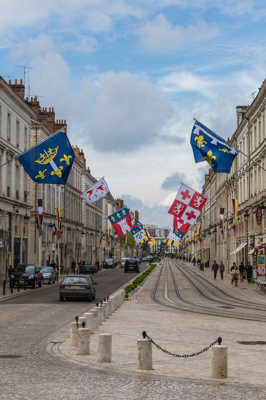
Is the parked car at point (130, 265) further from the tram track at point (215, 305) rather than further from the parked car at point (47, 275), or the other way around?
the tram track at point (215, 305)

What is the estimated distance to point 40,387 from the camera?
1021 cm

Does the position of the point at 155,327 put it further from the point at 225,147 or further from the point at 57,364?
the point at 225,147

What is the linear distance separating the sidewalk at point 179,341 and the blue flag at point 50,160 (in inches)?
290

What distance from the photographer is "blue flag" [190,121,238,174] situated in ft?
93.6

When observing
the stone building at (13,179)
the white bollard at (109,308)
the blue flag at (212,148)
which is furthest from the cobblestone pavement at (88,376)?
the stone building at (13,179)

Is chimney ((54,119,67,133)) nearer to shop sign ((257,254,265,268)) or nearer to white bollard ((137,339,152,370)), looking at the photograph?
shop sign ((257,254,265,268))

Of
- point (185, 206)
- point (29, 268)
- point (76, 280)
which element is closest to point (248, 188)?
point (185, 206)

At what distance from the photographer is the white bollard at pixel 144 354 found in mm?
11703

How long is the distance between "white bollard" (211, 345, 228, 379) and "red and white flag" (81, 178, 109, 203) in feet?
144

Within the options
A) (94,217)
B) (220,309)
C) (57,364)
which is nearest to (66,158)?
(220,309)

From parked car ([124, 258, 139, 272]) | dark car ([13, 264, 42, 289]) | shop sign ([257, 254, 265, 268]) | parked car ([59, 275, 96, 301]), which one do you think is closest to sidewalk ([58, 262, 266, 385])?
parked car ([59, 275, 96, 301])

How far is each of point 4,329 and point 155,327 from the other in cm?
474

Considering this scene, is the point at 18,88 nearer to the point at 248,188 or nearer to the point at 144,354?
the point at 248,188

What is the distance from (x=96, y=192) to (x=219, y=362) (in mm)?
44473
